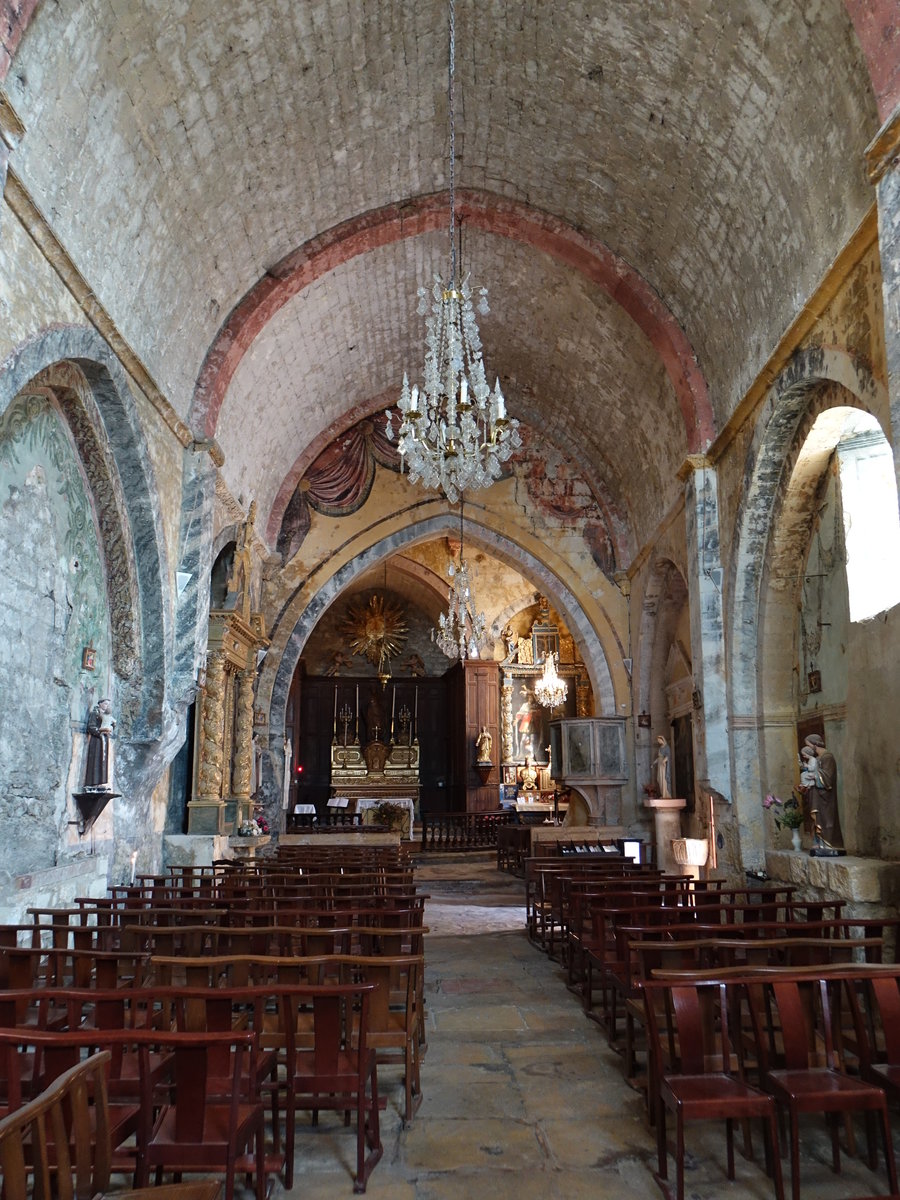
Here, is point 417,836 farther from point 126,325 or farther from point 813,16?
point 813,16

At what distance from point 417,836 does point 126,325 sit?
49.5 ft

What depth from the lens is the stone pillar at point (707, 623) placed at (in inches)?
424

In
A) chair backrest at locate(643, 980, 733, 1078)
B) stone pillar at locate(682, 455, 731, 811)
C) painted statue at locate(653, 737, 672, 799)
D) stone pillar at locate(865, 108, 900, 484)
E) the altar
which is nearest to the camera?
chair backrest at locate(643, 980, 733, 1078)

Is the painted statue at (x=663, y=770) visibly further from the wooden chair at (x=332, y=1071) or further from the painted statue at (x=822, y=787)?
the wooden chair at (x=332, y=1071)

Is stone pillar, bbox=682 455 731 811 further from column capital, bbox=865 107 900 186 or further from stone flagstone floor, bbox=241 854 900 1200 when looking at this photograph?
column capital, bbox=865 107 900 186

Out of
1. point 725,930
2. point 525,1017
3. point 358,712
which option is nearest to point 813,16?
point 725,930

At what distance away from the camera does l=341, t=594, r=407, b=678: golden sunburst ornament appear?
25109 millimetres

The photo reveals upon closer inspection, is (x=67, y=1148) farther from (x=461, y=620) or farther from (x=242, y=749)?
(x=461, y=620)

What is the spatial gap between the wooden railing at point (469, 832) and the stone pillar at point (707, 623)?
29.1 feet

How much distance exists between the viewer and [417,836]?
2138 cm

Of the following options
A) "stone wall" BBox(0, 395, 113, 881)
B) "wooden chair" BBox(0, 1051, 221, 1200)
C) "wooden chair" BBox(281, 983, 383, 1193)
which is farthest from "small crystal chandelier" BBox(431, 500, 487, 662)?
"wooden chair" BBox(0, 1051, 221, 1200)

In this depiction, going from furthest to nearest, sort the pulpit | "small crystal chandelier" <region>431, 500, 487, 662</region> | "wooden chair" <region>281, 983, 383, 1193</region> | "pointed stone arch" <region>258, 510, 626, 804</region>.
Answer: "small crystal chandelier" <region>431, 500, 487, 662</region> → "pointed stone arch" <region>258, 510, 626, 804</region> → the pulpit → "wooden chair" <region>281, 983, 383, 1193</region>

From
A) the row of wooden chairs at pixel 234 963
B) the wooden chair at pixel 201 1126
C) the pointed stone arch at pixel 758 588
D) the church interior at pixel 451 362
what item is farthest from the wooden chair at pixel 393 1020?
the pointed stone arch at pixel 758 588

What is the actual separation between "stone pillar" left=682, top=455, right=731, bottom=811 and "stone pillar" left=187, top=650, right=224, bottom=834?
20.3ft
